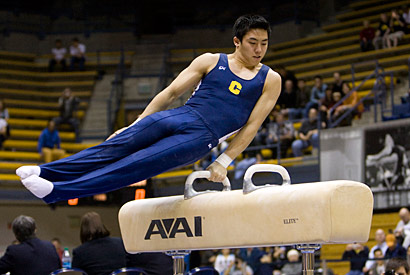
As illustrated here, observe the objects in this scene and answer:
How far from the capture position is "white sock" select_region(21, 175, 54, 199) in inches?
161

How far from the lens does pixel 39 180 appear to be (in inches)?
161

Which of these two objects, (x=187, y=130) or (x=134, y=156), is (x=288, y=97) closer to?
(x=187, y=130)

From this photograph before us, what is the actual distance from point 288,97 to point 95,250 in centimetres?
813

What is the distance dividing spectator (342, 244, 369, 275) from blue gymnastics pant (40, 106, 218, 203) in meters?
3.82

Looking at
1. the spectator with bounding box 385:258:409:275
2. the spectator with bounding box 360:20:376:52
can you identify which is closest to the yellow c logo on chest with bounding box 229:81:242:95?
the spectator with bounding box 385:258:409:275

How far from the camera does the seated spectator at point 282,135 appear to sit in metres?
12.0

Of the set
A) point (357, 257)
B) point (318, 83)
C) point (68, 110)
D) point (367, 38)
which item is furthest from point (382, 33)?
point (68, 110)

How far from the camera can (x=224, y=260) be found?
11.7m

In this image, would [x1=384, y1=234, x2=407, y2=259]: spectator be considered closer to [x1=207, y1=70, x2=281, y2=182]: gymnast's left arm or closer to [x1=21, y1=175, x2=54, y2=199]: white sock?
[x1=207, y1=70, x2=281, y2=182]: gymnast's left arm

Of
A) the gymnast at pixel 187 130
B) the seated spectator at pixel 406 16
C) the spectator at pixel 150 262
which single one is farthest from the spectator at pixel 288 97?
the gymnast at pixel 187 130

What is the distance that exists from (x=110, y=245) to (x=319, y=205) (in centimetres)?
258

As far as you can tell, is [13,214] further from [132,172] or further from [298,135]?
[132,172]

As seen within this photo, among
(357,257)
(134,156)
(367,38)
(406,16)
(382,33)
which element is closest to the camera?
(134,156)

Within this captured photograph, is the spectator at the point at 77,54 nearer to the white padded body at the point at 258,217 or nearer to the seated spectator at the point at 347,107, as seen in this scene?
the seated spectator at the point at 347,107
